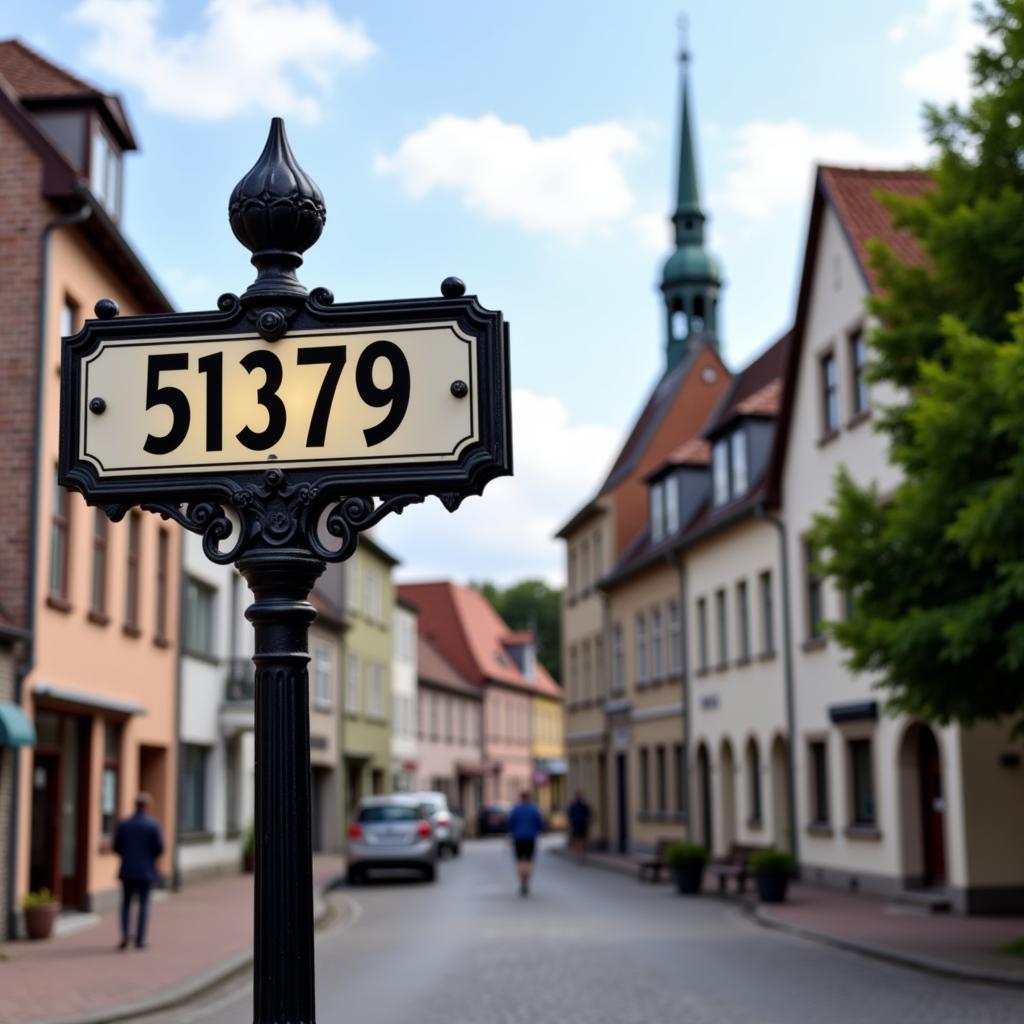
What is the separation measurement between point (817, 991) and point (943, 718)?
11.0ft

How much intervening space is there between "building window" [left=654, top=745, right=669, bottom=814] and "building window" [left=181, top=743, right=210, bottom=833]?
12971 mm

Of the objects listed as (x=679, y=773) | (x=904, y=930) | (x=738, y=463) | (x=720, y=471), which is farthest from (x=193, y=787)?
(x=904, y=930)

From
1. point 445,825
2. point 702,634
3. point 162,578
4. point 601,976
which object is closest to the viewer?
point 601,976

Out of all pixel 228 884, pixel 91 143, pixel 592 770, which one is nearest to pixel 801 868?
pixel 228 884

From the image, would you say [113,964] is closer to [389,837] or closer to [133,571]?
[133,571]

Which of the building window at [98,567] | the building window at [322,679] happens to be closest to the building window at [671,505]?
the building window at [322,679]

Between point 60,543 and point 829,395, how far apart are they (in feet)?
43.9

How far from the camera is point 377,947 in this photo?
18.5 meters

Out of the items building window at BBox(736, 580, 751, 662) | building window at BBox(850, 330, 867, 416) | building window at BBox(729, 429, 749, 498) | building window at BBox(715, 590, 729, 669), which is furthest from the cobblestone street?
building window at BBox(729, 429, 749, 498)

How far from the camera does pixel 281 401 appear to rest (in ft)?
9.44

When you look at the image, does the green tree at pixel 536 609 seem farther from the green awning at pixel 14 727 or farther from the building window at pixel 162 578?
the green awning at pixel 14 727

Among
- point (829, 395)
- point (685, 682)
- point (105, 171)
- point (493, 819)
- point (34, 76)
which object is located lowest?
point (493, 819)

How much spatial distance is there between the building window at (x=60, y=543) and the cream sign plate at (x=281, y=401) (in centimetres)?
1831

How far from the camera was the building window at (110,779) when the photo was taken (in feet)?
78.5
